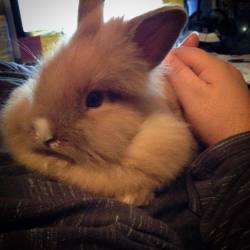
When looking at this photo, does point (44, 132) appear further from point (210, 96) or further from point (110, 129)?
point (210, 96)

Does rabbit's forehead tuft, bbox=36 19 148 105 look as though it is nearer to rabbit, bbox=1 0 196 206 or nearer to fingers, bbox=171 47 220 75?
rabbit, bbox=1 0 196 206

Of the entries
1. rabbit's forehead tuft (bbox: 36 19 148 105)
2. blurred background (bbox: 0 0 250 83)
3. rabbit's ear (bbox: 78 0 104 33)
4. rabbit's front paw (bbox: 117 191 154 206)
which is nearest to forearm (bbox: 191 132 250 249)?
rabbit's front paw (bbox: 117 191 154 206)

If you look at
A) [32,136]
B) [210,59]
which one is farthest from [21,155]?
[210,59]

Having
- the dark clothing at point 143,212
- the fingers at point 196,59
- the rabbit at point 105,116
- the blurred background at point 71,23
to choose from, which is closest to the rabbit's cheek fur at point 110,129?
the rabbit at point 105,116

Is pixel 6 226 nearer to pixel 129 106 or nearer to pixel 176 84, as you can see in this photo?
pixel 129 106

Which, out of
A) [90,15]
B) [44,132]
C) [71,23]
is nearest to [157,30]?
[90,15]

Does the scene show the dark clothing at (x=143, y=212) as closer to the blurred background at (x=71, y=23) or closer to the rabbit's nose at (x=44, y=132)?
the rabbit's nose at (x=44, y=132)
